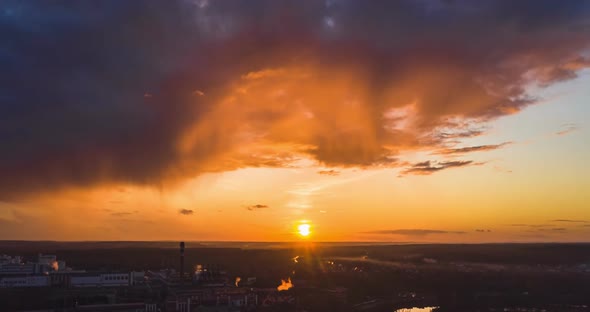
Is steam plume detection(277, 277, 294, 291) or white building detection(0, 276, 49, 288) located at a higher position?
white building detection(0, 276, 49, 288)

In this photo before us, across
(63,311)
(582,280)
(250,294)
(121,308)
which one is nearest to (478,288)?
(582,280)

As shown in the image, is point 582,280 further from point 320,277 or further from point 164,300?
point 164,300

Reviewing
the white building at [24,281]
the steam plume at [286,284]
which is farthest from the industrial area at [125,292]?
the steam plume at [286,284]

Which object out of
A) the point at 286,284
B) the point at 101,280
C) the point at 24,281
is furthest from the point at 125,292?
the point at 286,284

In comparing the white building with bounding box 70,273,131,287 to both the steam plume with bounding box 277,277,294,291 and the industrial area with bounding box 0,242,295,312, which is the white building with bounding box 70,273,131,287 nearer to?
the industrial area with bounding box 0,242,295,312

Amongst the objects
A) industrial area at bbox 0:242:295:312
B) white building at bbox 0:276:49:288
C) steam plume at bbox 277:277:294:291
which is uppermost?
white building at bbox 0:276:49:288

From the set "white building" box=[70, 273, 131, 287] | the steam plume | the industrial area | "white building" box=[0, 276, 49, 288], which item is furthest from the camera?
the steam plume

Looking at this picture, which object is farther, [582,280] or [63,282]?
[582,280]

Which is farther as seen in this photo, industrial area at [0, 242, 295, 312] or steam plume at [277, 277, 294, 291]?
steam plume at [277, 277, 294, 291]

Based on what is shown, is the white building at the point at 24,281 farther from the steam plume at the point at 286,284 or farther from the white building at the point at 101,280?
the steam plume at the point at 286,284

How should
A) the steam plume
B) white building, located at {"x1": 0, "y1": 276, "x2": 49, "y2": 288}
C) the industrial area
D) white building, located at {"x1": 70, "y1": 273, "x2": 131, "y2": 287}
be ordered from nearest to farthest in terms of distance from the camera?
the industrial area → white building, located at {"x1": 0, "y1": 276, "x2": 49, "y2": 288} → white building, located at {"x1": 70, "y1": 273, "x2": 131, "y2": 287} → the steam plume

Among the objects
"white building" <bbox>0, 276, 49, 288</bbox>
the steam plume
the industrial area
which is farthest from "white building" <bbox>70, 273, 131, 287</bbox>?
the steam plume
